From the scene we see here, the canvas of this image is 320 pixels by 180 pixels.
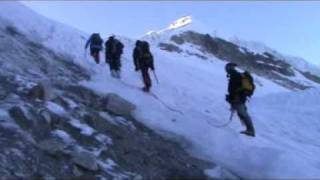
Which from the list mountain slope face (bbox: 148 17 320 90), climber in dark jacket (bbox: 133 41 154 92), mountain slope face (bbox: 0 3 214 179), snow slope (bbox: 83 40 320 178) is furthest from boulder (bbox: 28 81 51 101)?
mountain slope face (bbox: 148 17 320 90)

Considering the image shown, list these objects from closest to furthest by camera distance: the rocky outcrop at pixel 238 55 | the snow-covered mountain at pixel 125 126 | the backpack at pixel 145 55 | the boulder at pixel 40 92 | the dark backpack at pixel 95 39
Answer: the snow-covered mountain at pixel 125 126 < the boulder at pixel 40 92 < the backpack at pixel 145 55 < the dark backpack at pixel 95 39 < the rocky outcrop at pixel 238 55

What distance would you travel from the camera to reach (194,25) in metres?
97.4

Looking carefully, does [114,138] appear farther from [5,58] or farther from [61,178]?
[5,58]

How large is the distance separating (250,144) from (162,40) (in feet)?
208

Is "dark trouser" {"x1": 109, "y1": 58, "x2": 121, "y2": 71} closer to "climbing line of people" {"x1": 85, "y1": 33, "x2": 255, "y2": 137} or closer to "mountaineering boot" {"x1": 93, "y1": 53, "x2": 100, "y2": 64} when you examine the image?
"climbing line of people" {"x1": 85, "y1": 33, "x2": 255, "y2": 137}

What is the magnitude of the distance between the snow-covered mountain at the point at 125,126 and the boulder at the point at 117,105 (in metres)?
0.03

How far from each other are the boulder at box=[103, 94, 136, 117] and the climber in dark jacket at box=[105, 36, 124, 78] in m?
4.70

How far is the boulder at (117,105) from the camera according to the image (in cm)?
1582

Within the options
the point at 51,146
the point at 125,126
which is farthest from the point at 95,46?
the point at 51,146

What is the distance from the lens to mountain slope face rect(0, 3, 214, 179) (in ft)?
39.0

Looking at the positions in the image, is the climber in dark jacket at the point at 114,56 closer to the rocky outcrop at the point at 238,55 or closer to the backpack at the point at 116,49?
the backpack at the point at 116,49

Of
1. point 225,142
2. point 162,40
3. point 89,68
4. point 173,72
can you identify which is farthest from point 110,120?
point 162,40

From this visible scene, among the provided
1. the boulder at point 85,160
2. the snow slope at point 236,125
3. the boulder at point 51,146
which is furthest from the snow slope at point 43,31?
the boulder at point 85,160

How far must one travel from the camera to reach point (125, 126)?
1494cm
